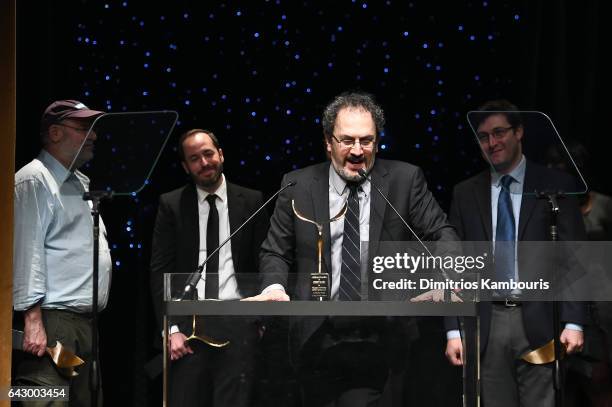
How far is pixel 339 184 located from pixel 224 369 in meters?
1.15

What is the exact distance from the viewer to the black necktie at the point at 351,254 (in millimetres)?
3551

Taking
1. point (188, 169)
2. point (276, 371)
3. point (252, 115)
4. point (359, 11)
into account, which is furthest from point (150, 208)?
point (276, 371)

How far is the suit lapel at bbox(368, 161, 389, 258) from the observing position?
154 inches

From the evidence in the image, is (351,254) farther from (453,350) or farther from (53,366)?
(53,366)

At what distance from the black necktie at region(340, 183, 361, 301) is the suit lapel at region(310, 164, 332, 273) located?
0.08 metres

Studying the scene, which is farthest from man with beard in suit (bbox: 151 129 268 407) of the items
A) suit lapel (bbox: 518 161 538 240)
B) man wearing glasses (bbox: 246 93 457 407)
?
suit lapel (bbox: 518 161 538 240)

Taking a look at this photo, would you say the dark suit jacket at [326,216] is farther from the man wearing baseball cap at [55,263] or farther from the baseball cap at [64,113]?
the baseball cap at [64,113]

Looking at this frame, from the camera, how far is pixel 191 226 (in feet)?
15.1

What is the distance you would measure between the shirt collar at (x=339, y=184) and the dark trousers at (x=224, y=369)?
1.02 m

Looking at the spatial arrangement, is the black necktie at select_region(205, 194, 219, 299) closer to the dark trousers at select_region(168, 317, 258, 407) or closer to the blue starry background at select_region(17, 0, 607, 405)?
the blue starry background at select_region(17, 0, 607, 405)

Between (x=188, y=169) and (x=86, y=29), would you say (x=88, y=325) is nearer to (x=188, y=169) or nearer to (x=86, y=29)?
(x=188, y=169)


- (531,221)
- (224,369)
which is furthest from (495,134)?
(224,369)

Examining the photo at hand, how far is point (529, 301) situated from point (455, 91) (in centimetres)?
127

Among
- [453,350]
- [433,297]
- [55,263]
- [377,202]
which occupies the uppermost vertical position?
[377,202]
